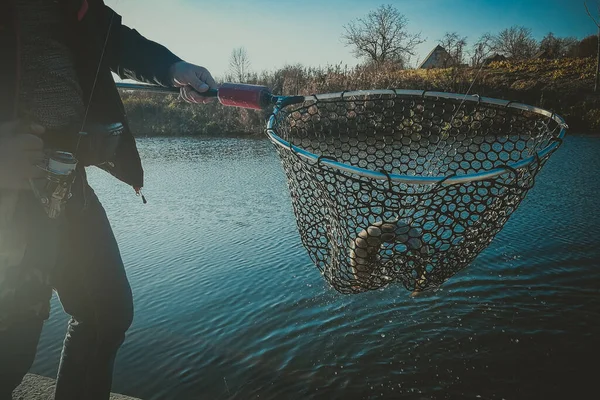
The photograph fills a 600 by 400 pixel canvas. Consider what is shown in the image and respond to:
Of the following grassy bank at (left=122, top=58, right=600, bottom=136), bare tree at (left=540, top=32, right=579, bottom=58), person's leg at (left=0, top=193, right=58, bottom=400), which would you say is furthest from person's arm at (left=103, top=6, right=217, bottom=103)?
bare tree at (left=540, top=32, right=579, bottom=58)

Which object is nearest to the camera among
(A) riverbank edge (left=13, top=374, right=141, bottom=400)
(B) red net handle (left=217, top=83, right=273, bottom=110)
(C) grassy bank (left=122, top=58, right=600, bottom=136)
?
(B) red net handle (left=217, top=83, right=273, bottom=110)

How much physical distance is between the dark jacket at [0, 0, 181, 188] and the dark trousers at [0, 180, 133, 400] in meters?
0.28

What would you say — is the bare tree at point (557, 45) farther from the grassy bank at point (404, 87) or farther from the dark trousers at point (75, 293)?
the dark trousers at point (75, 293)

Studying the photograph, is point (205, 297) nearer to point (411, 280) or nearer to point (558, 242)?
point (411, 280)

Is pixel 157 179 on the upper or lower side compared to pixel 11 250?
lower

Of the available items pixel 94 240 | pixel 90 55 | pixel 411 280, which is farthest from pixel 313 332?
pixel 90 55

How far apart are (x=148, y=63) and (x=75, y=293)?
1.08m

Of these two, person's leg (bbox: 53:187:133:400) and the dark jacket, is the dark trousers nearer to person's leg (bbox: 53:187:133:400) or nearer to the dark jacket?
person's leg (bbox: 53:187:133:400)

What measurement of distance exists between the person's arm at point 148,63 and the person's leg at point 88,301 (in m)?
0.67

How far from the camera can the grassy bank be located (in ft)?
45.9

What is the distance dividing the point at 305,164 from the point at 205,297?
2040 millimetres

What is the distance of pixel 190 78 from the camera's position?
6.23 ft

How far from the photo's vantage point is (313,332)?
282 cm

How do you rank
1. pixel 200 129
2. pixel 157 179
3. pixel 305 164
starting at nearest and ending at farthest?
pixel 305 164 < pixel 157 179 < pixel 200 129
